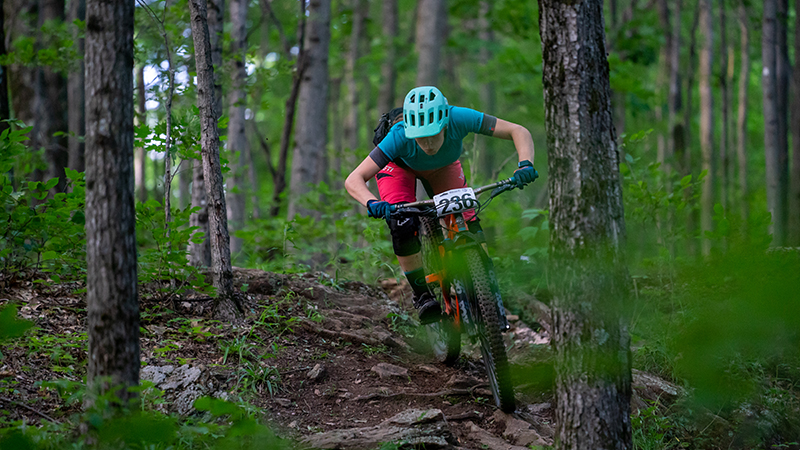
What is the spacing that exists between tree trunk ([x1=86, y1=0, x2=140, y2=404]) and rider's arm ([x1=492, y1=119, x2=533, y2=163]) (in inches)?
100

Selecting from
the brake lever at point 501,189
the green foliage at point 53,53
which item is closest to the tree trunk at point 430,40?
the green foliage at point 53,53

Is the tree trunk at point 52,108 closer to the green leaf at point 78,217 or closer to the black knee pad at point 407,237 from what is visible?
the green leaf at point 78,217

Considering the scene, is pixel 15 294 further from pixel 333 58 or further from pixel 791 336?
pixel 333 58

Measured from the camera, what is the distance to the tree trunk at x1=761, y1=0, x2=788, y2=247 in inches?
452

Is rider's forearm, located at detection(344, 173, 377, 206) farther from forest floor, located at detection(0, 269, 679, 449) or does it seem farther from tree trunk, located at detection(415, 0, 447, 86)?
tree trunk, located at detection(415, 0, 447, 86)

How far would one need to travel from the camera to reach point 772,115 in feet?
38.9

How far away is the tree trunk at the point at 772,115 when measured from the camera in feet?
37.7

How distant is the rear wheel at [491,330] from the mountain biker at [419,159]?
48 centimetres

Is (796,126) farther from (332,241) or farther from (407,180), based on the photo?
(407,180)

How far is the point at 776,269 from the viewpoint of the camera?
1.60 metres

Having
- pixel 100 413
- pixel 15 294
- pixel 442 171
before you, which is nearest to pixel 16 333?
pixel 100 413

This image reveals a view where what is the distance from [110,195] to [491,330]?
8.12 feet

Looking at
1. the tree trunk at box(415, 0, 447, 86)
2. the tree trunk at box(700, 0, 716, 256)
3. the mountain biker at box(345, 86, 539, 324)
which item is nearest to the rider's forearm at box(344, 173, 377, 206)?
the mountain biker at box(345, 86, 539, 324)

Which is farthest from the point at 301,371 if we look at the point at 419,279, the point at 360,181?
the point at 360,181
